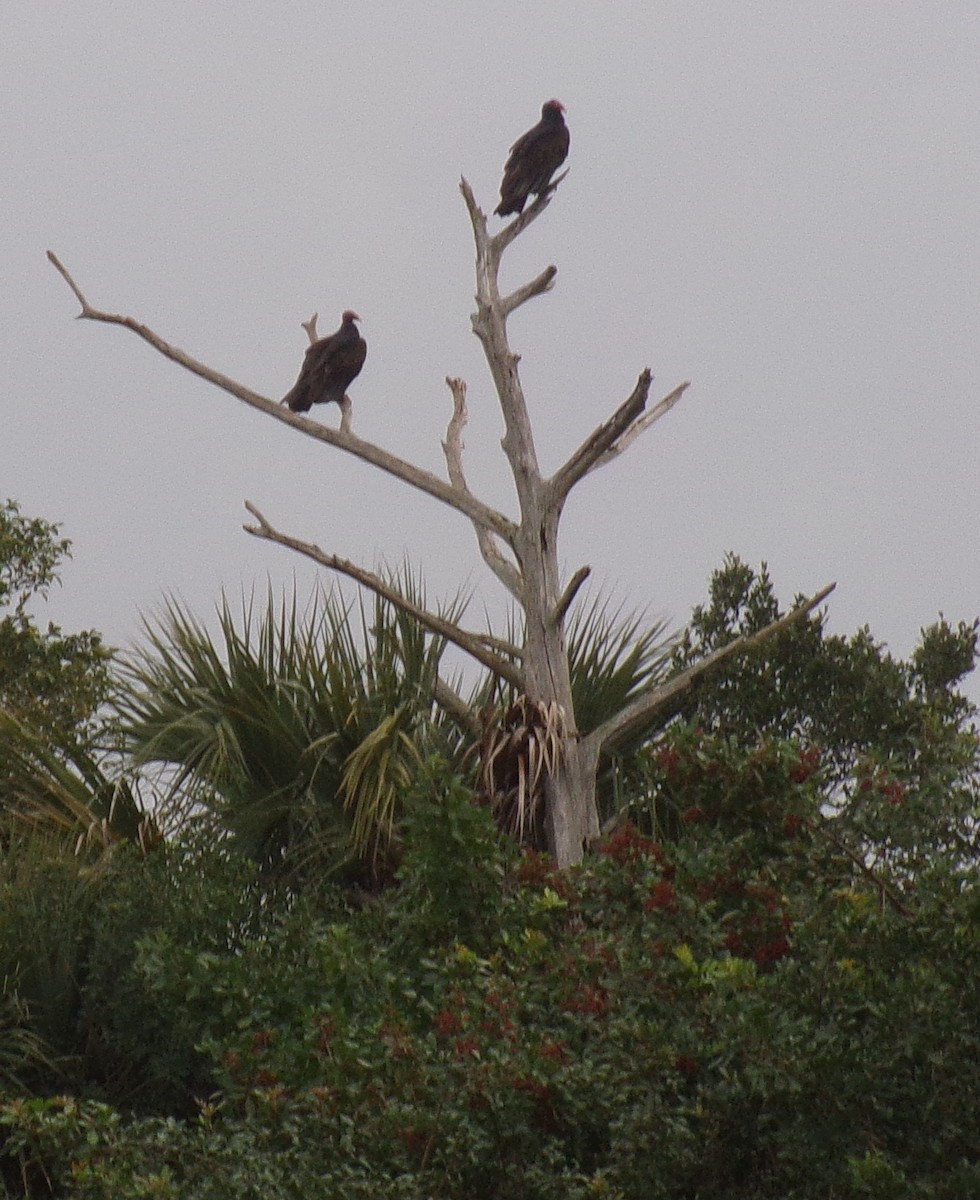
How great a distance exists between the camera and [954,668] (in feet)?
31.0

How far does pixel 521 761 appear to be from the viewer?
6.96 meters

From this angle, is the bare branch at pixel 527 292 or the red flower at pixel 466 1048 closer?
the red flower at pixel 466 1048

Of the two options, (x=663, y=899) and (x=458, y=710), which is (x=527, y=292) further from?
(x=663, y=899)

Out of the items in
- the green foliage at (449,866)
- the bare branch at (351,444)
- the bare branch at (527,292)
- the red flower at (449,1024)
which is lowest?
the red flower at (449,1024)

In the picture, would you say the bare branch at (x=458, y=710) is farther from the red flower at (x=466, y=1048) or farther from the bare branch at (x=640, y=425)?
the red flower at (x=466, y=1048)

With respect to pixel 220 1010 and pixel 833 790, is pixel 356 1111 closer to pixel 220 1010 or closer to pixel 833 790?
pixel 220 1010

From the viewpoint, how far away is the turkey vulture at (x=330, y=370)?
8047mm

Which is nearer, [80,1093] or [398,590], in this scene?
[80,1093]

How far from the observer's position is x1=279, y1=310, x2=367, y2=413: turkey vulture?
26.4 ft

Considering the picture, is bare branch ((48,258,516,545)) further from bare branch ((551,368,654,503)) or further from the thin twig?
the thin twig

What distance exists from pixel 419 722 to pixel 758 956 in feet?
8.55

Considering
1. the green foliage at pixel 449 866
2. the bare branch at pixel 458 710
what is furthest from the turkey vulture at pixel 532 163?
the green foliage at pixel 449 866

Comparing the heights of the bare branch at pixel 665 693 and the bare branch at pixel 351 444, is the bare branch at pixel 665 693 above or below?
below

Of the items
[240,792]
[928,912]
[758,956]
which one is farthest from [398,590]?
[928,912]
